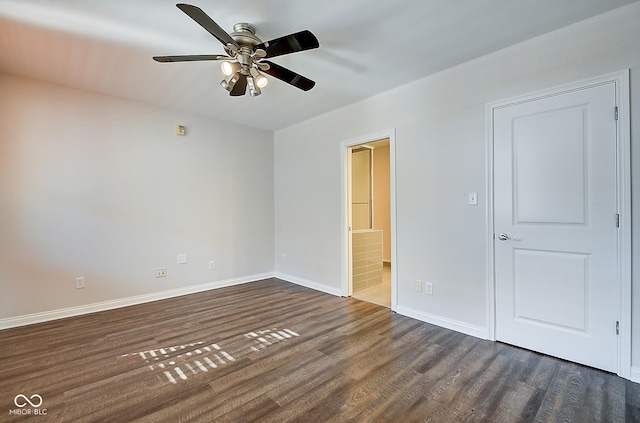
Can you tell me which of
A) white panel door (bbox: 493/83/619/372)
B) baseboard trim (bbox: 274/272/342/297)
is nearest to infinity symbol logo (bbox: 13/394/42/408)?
baseboard trim (bbox: 274/272/342/297)

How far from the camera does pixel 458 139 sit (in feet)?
8.95

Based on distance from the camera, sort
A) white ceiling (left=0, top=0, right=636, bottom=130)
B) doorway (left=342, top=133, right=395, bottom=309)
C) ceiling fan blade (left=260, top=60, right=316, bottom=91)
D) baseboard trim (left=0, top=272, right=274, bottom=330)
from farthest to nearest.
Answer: doorway (left=342, top=133, right=395, bottom=309) → baseboard trim (left=0, top=272, right=274, bottom=330) → ceiling fan blade (left=260, top=60, right=316, bottom=91) → white ceiling (left=0, top=0, right=636, bottom=130)

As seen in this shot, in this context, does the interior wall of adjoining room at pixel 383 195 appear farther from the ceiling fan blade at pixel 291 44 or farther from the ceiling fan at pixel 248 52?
the ceiling fan blade at pixel 291 44

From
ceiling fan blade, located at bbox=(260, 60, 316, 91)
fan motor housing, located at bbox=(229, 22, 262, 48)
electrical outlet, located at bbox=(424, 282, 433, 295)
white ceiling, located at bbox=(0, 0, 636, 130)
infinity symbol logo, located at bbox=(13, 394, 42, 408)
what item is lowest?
infinity symbol logo, located at bbox=(13, 394, 42, 408)

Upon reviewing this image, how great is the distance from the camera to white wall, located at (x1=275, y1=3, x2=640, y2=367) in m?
1.99

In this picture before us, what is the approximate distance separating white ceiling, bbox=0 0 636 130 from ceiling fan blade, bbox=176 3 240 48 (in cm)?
25

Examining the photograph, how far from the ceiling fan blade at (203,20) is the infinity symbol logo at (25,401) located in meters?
2.50

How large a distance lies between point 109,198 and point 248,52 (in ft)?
8.56

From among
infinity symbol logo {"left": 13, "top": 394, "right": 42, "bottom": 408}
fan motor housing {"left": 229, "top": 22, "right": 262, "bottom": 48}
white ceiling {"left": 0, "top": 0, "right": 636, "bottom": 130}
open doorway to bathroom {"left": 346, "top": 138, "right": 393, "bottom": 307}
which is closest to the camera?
infinity symbol logo {"left": 13, "top": 394, "right": 42, "bottom": 408}

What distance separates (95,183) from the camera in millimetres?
3295

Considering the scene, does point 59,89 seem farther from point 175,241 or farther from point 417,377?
point 417,377

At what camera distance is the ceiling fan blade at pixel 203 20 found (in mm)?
1569

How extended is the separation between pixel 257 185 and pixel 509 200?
3.59 meters
